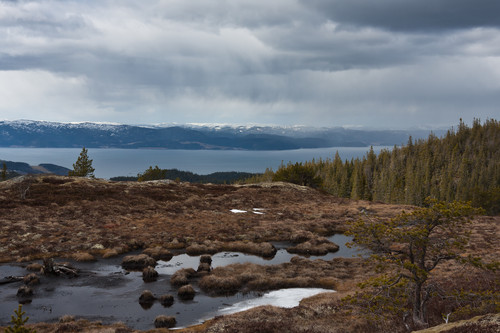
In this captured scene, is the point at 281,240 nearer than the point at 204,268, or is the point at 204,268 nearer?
the point at 204,268

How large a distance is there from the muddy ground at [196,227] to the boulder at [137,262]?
3.67 meters

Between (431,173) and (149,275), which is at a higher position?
(431,173)

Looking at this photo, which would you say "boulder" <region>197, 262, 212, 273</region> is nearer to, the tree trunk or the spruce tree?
the tree trunk

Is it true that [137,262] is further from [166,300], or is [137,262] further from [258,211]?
[258,211]

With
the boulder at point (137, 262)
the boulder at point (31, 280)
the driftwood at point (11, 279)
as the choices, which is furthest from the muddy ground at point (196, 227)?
the boulder at point (31, 280)

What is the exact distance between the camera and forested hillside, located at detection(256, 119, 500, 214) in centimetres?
13850

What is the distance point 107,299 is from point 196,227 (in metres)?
22.6

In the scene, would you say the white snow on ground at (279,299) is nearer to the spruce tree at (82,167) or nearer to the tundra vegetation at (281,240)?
the tundra vegetation at (281,240)

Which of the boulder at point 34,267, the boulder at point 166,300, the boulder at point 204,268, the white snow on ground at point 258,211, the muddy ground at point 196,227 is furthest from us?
the white snow on ground at point 258,211

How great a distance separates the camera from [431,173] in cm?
16625

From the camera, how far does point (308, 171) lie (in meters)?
98.4

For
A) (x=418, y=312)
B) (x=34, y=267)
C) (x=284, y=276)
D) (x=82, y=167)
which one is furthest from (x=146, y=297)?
(x=82, y=167)

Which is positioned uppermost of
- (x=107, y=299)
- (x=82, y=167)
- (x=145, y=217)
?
(x=82, y=167)

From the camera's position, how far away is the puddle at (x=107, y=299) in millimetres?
20734
